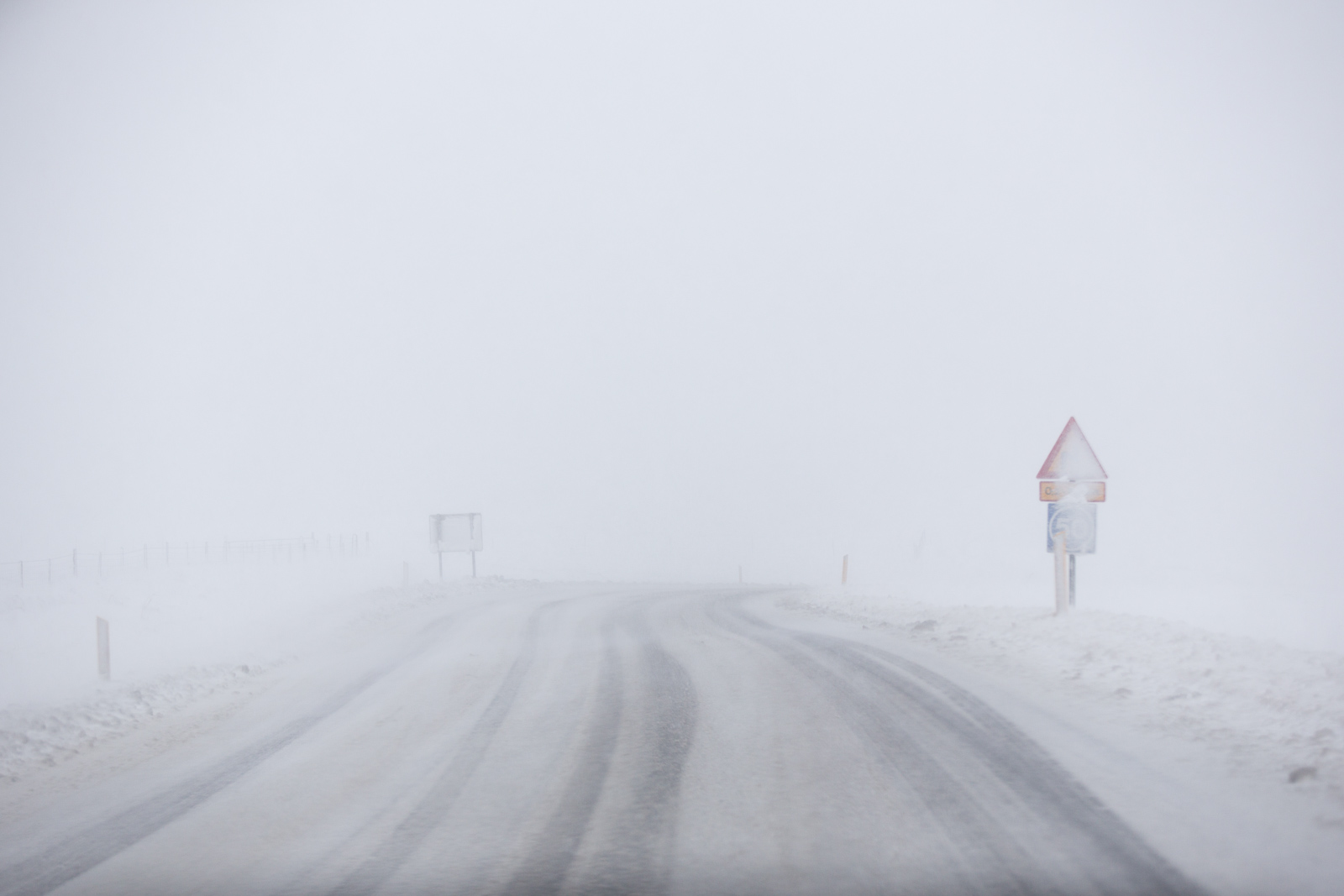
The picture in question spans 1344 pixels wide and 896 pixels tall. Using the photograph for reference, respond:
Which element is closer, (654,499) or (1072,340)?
(654,499)

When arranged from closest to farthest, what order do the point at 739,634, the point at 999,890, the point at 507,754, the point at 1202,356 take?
the point at 999,890 → the point at 507,754 → the point at 739,634 → the point at 1202,356

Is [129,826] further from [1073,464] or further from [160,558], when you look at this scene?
[160,558]

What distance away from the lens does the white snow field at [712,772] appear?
4.15 meters

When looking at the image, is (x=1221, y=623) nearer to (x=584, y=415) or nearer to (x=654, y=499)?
(x=654, y=499)

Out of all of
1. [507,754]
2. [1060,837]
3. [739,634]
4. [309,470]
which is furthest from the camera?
[309,470]

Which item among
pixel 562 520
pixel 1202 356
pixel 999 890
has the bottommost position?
pixel 562 520

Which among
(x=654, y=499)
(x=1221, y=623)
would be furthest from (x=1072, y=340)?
(x=1221, y=623)

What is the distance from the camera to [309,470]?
118 m

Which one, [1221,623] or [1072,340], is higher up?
[1072,340]

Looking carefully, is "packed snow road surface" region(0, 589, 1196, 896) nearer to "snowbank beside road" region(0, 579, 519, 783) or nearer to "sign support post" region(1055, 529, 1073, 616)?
"snowbank beside road" region(0, 579, 519, 783)

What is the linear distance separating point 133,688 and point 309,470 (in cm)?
11903

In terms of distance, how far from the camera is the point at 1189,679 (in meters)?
7.69

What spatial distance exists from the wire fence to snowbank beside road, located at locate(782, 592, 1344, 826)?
127 ft

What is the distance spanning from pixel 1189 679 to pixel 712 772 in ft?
18.2
